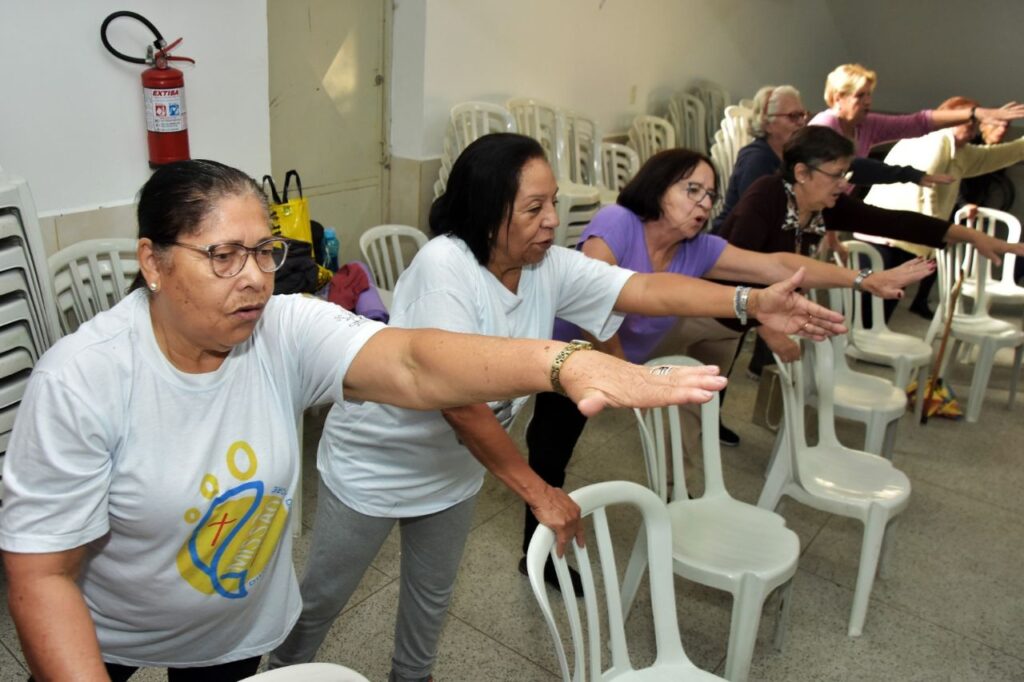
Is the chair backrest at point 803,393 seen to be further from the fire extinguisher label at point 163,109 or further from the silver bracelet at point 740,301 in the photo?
the fire extinguisher label at point 163,109

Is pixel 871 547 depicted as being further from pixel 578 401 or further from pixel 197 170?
pixel 197 170

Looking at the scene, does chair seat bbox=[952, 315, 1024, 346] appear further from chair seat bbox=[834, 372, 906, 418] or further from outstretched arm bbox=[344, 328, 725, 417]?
outstretched arm bbox=[344, 328, 725, 417]

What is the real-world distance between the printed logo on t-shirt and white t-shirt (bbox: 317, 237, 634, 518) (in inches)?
15.6

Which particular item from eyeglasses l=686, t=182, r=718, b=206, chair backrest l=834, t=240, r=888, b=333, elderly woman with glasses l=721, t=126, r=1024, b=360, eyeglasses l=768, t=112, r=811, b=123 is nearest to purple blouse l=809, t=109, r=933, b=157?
eyeglasses l=768, t=112, r=811, b=123

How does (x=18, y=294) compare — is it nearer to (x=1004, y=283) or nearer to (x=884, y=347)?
(x=884, y=347)

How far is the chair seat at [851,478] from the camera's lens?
2.50 m

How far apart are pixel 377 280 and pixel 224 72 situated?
1.17m

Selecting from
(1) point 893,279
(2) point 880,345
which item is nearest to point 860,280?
(1) point 893,279

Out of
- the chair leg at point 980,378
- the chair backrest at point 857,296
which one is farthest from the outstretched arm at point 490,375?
the chair leg at point 980,378

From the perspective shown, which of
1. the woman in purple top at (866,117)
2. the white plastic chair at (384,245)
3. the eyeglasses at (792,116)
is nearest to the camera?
the white plastic chair at (384,245)

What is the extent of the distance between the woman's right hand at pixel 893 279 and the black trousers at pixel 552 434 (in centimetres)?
99

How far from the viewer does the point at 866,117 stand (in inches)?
186

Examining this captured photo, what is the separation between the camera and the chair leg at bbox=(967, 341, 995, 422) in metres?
4.21

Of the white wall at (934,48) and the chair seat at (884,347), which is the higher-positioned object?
the white wall at (934,48)
